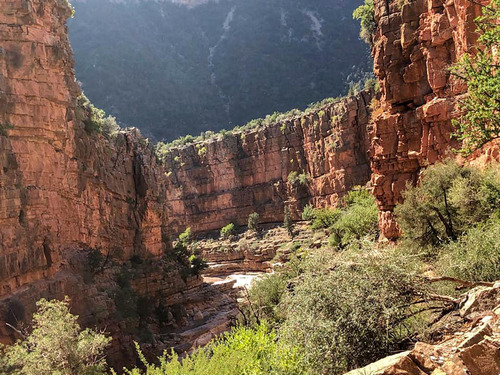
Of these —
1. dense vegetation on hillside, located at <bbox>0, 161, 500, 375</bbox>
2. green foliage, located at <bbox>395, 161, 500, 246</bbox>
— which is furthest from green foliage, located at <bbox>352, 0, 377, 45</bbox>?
dense vegetation on hillside, located at <bbox>0, 161, 500, 375</bbox>

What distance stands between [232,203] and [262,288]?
38.3 metres

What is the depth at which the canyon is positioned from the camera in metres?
18.2

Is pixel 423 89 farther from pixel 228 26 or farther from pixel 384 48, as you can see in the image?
pixel 228 26

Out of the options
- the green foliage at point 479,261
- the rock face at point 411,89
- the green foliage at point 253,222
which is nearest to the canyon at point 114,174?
the rock face at point 411,89

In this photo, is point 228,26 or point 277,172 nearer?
point 277,172

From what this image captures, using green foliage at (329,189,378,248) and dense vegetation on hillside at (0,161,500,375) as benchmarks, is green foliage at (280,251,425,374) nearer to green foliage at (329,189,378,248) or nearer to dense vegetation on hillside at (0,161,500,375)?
dense vegetation on hillside at (0,161,500,375)

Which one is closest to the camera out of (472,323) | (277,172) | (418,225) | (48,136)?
(472,323)

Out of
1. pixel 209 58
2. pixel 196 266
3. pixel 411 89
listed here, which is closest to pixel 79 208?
pixel 196 266

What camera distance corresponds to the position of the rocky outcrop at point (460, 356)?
16.5ft

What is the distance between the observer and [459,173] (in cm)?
1628

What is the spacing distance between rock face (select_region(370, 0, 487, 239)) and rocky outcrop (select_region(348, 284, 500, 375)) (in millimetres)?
15167

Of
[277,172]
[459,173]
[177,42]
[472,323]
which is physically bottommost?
[472,323]

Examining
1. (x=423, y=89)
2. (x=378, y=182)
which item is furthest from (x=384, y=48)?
(x=378, y=182)

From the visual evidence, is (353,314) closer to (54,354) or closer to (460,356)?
(460,356)
